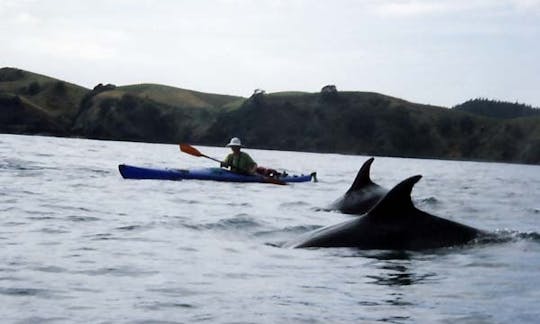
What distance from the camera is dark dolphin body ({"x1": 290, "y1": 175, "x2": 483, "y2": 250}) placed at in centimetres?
1234

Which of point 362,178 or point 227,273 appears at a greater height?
point 362,178

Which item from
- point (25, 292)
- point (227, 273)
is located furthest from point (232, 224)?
point (25, 292)

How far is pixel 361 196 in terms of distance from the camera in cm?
2033

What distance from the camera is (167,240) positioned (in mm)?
13859

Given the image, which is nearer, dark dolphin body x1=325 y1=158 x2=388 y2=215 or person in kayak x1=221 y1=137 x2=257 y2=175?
dark dolphin body x1=325 y1=158 x2=388 y2=215

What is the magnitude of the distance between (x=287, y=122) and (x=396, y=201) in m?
137

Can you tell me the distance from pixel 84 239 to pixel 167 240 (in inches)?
51.2

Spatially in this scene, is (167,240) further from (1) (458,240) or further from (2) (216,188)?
(2) (216,188)

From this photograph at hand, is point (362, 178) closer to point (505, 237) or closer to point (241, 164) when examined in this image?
point (505, 237)

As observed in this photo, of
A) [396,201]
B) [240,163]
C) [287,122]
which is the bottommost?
[396,201]

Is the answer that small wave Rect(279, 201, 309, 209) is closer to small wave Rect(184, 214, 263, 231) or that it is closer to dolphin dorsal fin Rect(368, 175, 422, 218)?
small wave Rect(184, 214, 263, 231)

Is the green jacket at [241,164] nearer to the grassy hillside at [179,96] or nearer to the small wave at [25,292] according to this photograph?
the small wave at [25,292]

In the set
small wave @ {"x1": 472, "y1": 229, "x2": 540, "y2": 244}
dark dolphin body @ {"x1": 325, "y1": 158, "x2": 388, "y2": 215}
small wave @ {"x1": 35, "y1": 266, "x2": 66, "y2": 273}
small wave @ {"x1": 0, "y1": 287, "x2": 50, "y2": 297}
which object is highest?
dark dolphin body @ {"x1": 325, "y1": 158, "x2": 388, "y2": 215}

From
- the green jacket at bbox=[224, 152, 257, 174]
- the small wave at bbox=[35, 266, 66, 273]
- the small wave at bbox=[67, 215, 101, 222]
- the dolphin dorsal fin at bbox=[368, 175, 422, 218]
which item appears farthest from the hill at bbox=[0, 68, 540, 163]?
the small wave at bbox=[35, 266, 66, 273]
